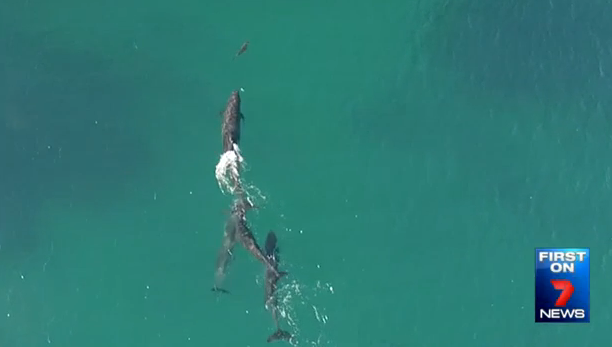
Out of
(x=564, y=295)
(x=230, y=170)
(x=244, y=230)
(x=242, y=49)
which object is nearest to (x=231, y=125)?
(x=230, y=170)

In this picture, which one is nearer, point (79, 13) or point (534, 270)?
point (534, 270)

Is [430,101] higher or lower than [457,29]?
lower

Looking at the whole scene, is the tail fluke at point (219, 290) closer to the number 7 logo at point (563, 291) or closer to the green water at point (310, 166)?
the green water at point (310, 166)

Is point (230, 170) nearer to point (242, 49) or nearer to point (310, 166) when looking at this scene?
point (310, 166)

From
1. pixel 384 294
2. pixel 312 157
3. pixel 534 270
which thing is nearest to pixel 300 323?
pixel 384 294

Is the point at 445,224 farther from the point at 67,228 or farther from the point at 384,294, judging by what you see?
the point at 67,228

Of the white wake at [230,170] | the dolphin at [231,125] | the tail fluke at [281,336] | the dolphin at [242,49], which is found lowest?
the tail fluke at [281,336]

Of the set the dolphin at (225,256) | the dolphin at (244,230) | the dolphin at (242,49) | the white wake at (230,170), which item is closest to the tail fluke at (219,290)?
the dolphin at (225,256)
